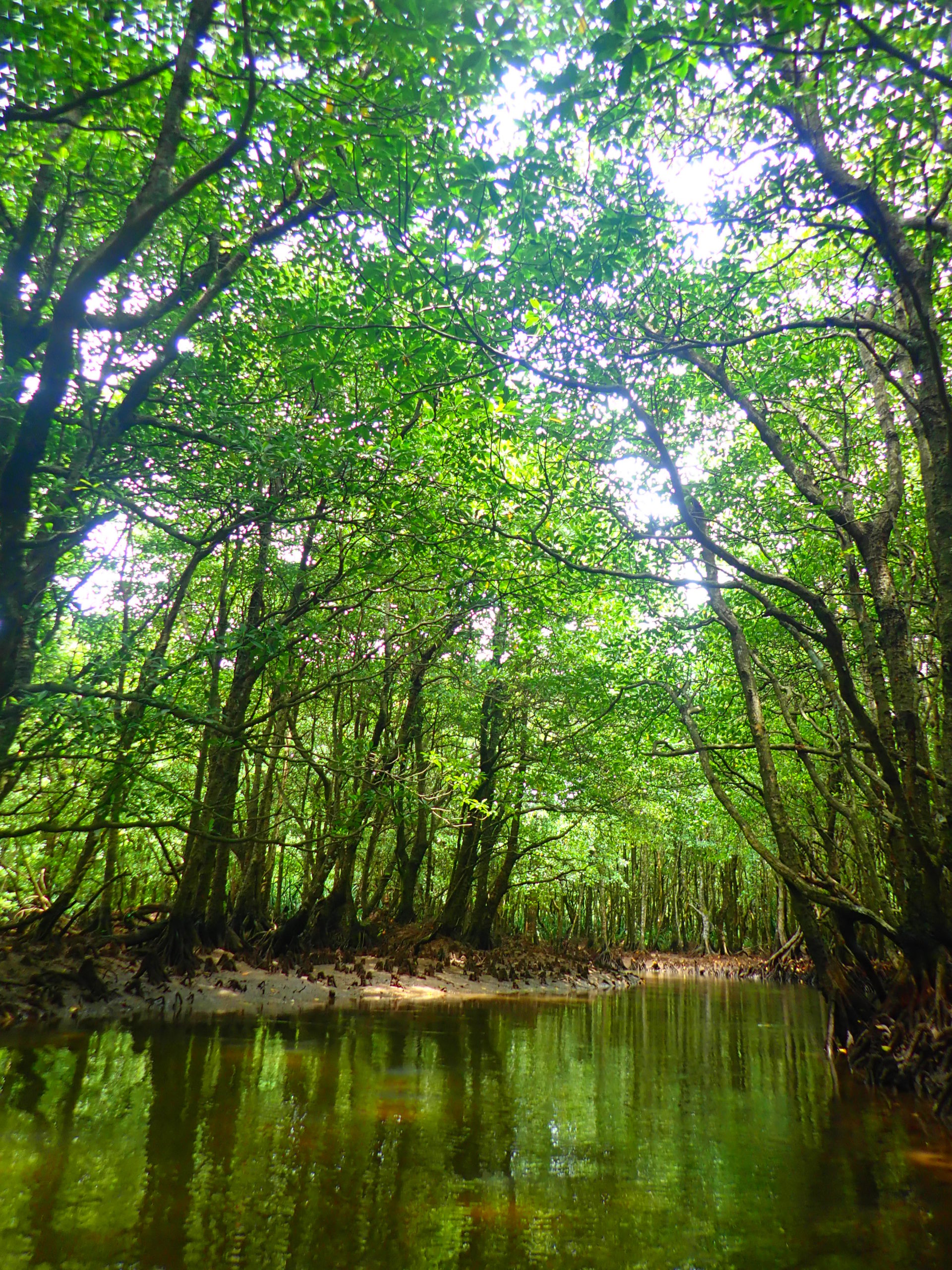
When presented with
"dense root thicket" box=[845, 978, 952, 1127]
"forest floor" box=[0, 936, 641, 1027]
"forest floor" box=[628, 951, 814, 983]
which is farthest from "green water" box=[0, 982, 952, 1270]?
"forest floor" box=[628, 951, 814, 983]

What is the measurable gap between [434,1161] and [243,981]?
9.18 m

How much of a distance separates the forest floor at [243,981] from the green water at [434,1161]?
1.77m

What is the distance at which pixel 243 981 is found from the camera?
13.2m

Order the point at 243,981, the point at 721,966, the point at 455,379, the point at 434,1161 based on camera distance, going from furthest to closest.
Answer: the point at 721,966 < the point at 243,981 < the point at 455,379 < the point at 434,1161

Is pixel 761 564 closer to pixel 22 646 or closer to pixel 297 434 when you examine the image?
pixel 297 434

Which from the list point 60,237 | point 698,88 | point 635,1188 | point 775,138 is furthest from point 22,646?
point 775,138

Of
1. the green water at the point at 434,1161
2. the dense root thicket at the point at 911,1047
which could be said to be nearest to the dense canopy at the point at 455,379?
the dense root thicket at the point at 911,1047

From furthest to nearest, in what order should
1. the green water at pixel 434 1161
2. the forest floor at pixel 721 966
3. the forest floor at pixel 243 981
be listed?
1. the forest floor at pixel 721 966
2. the forest floor at pixel 243 981
3. the green water at pixel 434 1161

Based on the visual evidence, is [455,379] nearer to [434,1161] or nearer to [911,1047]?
[434,1161]

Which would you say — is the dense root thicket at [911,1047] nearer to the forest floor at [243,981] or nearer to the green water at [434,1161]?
the green water at [434,1161]

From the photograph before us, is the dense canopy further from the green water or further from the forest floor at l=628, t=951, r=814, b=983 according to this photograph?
the forest floor at l=628, t=951, r=814, b=983

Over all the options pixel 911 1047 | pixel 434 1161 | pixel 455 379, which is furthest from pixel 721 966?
pixel 455 379

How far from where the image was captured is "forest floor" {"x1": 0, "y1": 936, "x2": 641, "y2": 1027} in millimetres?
10867

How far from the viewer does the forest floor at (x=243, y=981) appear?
10867 mm
